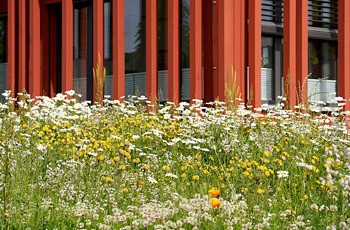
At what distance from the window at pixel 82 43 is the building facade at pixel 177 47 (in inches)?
1.1

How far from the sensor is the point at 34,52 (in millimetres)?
12719

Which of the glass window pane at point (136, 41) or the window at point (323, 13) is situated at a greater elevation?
the window at point (323, 13)

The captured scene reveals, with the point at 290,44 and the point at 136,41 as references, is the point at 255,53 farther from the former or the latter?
the point at 136,41

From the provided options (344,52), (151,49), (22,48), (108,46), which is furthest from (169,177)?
(22,48)

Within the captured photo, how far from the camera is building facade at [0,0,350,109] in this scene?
399 inches

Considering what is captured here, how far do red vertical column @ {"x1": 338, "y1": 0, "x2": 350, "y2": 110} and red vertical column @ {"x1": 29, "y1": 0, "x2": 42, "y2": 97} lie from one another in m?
7.59

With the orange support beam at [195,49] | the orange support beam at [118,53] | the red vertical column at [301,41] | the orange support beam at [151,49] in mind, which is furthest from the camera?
the orange support beam at [118,53]

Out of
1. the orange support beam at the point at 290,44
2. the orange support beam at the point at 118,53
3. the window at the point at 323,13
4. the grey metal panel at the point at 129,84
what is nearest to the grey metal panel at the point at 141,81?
the grey metal panel at the point at 129,84

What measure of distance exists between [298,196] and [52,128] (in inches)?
136

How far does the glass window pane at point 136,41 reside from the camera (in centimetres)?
1249

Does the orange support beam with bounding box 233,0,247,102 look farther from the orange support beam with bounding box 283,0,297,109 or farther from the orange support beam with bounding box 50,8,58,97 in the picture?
the orange support beam with bounding box 50,8,58,97

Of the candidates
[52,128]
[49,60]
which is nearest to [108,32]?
[49,60]

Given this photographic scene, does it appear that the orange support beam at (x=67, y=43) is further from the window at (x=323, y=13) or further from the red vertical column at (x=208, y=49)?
the window at (x=323, y=13)

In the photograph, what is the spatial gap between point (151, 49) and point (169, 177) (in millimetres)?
6452
